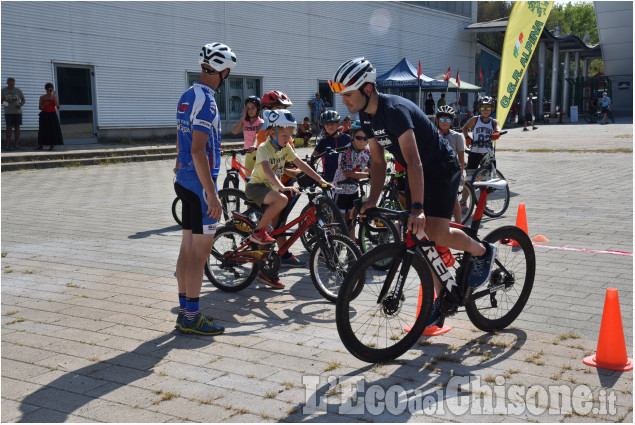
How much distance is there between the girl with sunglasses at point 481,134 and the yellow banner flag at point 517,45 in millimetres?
1322

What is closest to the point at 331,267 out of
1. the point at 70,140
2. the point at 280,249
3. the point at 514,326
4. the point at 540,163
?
the point at 280,249

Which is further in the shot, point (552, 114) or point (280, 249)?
point (552, 114)

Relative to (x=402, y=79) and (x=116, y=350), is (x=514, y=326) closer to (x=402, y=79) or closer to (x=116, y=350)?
(x=116, y=350)

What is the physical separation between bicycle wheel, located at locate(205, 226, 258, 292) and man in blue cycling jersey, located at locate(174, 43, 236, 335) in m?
1.09

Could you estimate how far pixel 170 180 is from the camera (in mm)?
16016

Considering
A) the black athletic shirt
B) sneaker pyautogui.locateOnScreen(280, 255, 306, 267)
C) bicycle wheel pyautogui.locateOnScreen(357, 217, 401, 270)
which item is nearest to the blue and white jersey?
the black athletic shirt

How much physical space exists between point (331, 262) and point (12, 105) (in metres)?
16.4

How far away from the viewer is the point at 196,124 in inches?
189

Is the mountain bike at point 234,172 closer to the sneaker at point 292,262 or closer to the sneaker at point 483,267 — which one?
the sneaker at point 292,262

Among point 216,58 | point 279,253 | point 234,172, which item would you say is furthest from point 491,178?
point 216,58

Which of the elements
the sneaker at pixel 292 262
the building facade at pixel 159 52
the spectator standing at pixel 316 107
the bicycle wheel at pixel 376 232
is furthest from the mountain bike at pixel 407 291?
the spectator standing at pixel 316 107

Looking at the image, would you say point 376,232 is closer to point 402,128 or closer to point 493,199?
point 402,128

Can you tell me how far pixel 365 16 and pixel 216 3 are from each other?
10233 millimetres

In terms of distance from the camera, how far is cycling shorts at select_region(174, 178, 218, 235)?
16.3 ft
